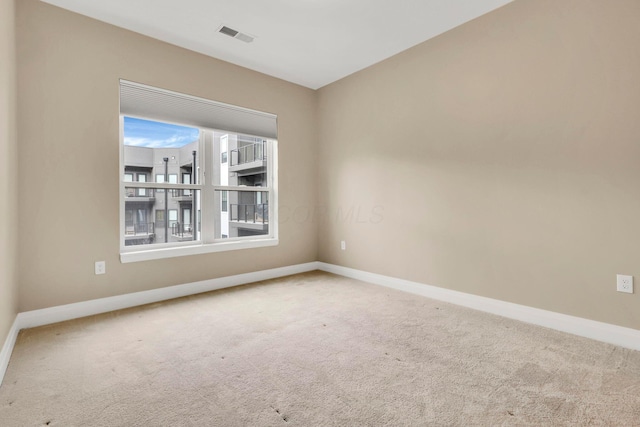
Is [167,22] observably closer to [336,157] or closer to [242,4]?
[242,4]

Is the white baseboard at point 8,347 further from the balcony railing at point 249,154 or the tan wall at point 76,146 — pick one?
the balcony railing at point 249,154

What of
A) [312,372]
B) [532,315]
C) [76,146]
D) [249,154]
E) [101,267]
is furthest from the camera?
[249,154]

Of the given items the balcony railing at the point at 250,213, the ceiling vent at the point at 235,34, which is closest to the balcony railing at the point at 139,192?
the balcony railing at the point at 250,213

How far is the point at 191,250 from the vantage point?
11.3 ft

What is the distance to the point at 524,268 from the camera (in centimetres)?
265

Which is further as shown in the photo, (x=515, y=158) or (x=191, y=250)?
(x=191, y=250)

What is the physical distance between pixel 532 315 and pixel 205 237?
3.36 m

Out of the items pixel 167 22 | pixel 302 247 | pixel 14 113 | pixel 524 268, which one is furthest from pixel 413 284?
pixel 14 113

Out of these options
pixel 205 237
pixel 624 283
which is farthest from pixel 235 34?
pixel 624 283

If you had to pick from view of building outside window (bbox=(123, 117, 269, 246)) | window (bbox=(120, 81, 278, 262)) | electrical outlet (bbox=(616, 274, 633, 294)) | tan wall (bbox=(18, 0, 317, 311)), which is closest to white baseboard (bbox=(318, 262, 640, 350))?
electrical outlet (bbox=(616, 274, 633, 294))

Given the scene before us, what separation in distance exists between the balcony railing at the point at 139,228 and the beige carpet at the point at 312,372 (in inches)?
30.9

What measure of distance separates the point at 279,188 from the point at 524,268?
2.90 metres

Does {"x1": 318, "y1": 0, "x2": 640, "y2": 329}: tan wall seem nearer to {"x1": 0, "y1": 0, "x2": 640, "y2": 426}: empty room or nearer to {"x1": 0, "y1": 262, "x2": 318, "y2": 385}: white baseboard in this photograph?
{"x1": 0, "y1": 0, "x2": 640, "y2": 426}: empty room

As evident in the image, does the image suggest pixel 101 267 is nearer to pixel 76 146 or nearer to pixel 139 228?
pixel 139 228
